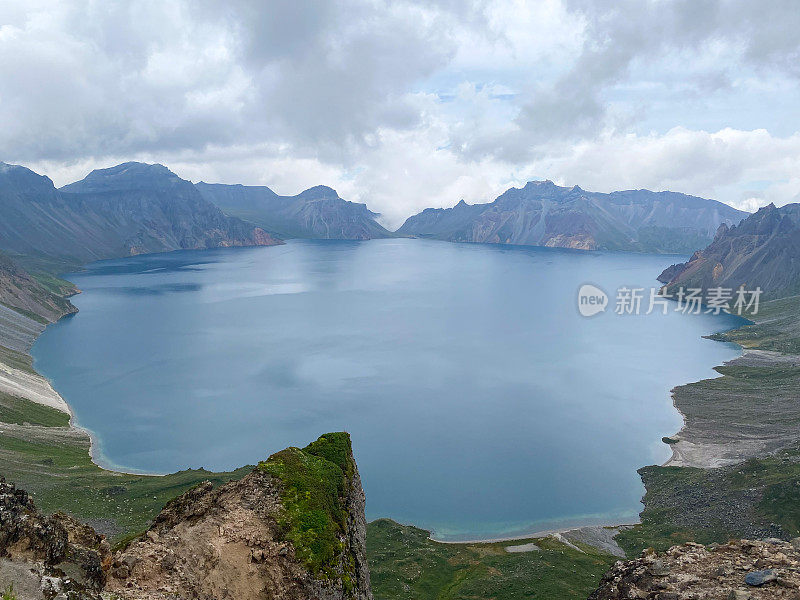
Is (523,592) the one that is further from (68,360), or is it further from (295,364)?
(68,360)

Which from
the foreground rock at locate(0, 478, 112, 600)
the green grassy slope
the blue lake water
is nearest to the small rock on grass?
the foreground rock at locate(0, 478, 112, 600)

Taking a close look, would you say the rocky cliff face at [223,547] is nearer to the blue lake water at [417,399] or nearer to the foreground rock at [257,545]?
the foreground rock at [257,545]

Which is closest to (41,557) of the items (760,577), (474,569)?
(760,577)

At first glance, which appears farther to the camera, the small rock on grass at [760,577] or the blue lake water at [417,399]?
the blue lake water at [417,399]

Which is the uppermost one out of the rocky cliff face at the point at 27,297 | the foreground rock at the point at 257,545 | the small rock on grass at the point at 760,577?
the small rock on grass at the point at 760,577

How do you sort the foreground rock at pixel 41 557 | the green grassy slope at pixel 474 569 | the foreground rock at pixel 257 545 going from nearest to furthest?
the foreground rock at pixel 41 557, the foreground rock at pixel 257 545, the green grassy slope at pixel 474 569

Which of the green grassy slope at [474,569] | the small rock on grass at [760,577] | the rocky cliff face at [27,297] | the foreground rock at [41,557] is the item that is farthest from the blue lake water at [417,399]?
the foreground rock at [41,557]

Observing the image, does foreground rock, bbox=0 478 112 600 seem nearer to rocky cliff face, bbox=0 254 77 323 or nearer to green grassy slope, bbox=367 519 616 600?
green grassy slope, bbox=367 519 616 600

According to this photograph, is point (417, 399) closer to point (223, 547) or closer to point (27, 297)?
point (223, 547)
